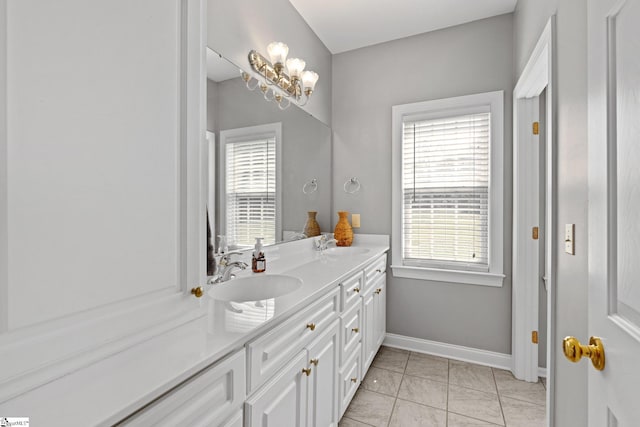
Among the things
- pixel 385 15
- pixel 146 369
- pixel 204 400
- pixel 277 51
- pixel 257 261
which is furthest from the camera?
pixel 385 15

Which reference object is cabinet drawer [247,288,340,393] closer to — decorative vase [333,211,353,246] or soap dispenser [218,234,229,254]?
soap dispenser [218,234,229,254]

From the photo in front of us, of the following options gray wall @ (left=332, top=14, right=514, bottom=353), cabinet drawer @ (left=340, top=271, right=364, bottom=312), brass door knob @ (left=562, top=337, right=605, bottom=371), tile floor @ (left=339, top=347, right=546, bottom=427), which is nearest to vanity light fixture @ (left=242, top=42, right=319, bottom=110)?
gray wall @ (left=332, top=14, right=514, bottom=353)

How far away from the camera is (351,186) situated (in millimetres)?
2770

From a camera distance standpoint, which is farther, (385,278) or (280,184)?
(385,278)

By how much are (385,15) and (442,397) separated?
2757 mm

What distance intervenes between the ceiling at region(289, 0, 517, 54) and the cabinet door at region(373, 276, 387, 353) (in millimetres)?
2048

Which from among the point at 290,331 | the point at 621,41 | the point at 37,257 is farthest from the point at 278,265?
the point at 621,41

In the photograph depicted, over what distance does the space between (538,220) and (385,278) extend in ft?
3.96

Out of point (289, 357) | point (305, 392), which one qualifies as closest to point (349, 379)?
point (305, 392)

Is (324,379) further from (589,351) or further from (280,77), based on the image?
(280,77)

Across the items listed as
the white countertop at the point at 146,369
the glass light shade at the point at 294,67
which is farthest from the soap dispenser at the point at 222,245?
the glass light shade at the point at 294,67

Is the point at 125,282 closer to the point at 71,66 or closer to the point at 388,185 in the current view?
the point at 71,66

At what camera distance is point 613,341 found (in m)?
0.61

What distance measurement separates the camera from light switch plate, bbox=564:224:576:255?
46.5 inches
